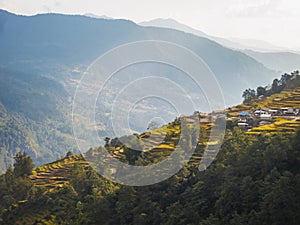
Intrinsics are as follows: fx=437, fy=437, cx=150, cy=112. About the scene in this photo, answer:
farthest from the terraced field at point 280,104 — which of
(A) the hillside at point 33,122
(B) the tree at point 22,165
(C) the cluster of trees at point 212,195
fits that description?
(A) the hillside at point 33,122

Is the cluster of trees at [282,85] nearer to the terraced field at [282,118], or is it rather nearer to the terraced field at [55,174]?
the terraced field at [282,118]

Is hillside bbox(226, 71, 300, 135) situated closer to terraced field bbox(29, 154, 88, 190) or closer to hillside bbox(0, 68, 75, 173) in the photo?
terraced field bbox(29, 154, 88, 190)

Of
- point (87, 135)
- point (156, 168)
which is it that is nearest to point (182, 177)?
point (156, 168)

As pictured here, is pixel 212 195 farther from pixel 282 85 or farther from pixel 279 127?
pixel 282 85

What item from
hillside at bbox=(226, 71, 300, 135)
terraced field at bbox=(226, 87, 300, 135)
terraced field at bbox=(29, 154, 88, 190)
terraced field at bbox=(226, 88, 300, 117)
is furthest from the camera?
terraced field at bbox=(226, 88, 300, 117)

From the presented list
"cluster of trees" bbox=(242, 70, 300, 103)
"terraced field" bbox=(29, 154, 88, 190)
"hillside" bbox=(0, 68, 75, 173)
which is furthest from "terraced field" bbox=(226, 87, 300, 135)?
"hillside" bbox=(0, 68, 75, 173)

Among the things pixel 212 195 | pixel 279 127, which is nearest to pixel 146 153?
pixel 212 195

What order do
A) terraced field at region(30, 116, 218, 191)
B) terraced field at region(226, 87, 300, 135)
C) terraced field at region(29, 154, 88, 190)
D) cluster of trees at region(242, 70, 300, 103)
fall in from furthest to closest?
cluster of trees at region(242, 70, 300, 103), terraced field at region(29, 154, 88, 190), terraced field at region(226, 87, 300, 135), terraced field at region(30, 116, 218, 191)

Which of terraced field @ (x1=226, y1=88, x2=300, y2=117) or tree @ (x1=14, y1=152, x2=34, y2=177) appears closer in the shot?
tree @ (x1=14, y1=152, x2=34, y2=177)

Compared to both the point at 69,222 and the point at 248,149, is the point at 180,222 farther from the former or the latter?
the point at 69,222

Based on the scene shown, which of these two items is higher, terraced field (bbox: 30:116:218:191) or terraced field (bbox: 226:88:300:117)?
terraced field (bbox: 226:88:300:117)
